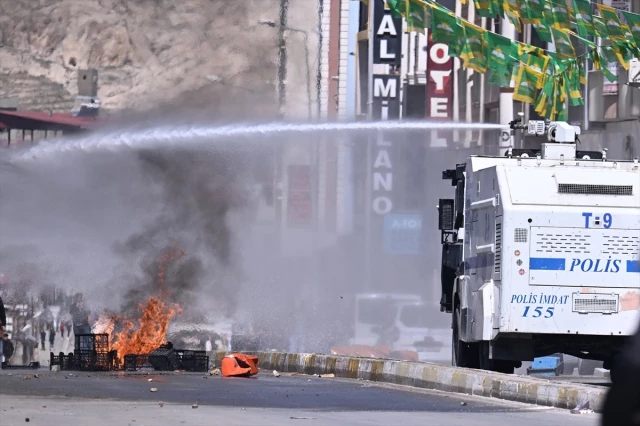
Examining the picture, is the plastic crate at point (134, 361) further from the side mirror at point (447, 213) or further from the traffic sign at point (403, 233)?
the traffic sign at point (403, 233)

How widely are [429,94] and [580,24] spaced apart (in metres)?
28.1

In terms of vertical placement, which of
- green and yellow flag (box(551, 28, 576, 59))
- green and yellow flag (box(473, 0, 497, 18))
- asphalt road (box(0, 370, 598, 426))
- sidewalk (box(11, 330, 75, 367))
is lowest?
sidewalk (box(11, 330, 75, 367))

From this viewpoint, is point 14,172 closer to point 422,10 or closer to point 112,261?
point 112,261

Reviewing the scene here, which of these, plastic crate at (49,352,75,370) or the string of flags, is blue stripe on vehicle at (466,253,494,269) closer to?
the string of flags

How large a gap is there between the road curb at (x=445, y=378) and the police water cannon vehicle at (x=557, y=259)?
1.07 meters

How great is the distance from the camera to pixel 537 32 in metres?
22.7

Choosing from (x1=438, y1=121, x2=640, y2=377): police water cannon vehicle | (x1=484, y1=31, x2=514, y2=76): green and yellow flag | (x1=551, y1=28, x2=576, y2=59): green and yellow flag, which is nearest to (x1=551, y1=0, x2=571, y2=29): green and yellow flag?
(x1=551, y1=28, x2=576, y2=59): green and yellow flag

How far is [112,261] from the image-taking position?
128ft

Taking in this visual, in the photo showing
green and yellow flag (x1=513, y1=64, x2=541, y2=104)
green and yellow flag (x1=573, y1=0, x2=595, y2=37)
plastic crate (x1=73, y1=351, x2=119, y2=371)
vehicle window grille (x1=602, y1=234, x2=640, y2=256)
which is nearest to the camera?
vehicle window grille (x1=602, y1=234, x2=640, y2=256)

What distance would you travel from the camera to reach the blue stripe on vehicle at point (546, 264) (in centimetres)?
1853

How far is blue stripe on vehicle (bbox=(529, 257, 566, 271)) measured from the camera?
60.8 ft

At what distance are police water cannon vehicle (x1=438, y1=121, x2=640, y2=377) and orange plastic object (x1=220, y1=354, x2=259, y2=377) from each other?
118 inches

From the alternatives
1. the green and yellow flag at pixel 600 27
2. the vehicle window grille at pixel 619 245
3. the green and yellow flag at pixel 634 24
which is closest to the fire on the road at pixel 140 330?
the vehicle window grille at pixel 619 245

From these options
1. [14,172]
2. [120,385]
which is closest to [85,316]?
[14,172]
